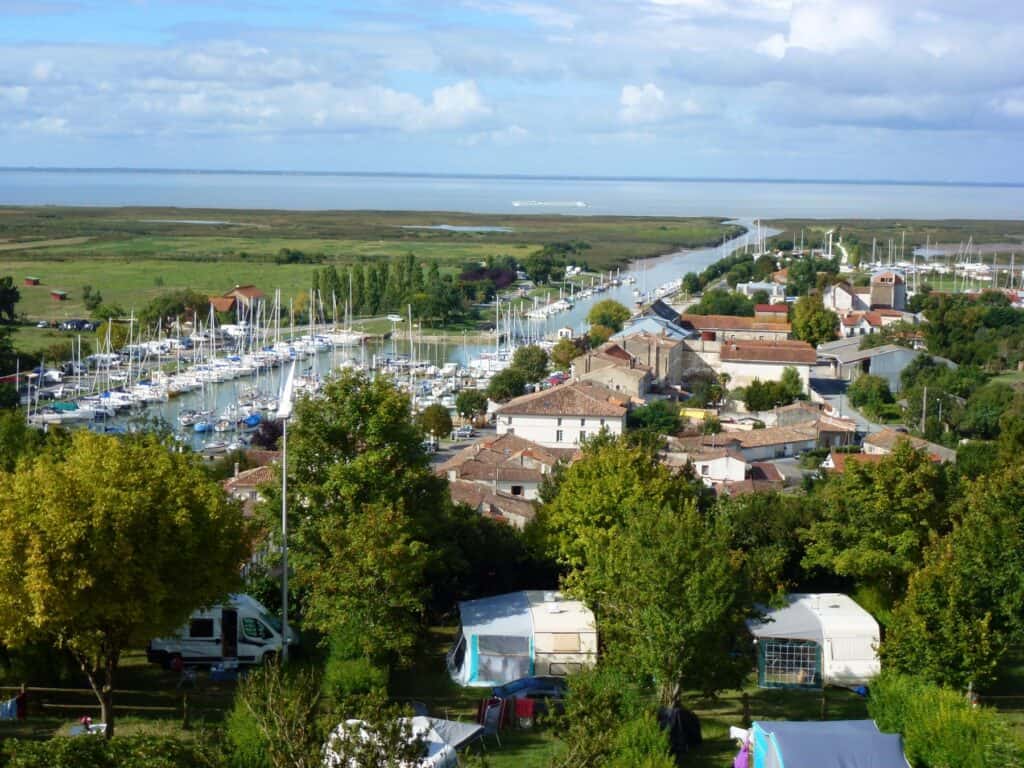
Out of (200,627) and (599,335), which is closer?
(200,627)

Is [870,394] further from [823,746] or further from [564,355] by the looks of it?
[823,746]

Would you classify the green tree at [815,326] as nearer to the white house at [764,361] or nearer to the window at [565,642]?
the white house at [764,361]

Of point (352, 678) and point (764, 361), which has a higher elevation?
point (352, 678)

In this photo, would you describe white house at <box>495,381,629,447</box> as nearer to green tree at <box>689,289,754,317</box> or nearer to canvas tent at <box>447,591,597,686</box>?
canvas tent at <box>447,591,597,686</box>

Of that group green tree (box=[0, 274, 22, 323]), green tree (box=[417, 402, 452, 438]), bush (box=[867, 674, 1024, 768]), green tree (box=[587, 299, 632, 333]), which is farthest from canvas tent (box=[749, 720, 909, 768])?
green tree (box=[0, 274, 22, 323])

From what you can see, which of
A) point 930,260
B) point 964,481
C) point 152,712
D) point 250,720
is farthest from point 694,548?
point 930,260

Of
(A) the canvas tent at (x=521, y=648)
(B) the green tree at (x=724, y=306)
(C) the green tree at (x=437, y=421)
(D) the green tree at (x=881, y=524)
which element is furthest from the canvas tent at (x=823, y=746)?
(B) the green tree at (x=724, y=306)

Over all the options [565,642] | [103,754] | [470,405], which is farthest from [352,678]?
[470,405]
